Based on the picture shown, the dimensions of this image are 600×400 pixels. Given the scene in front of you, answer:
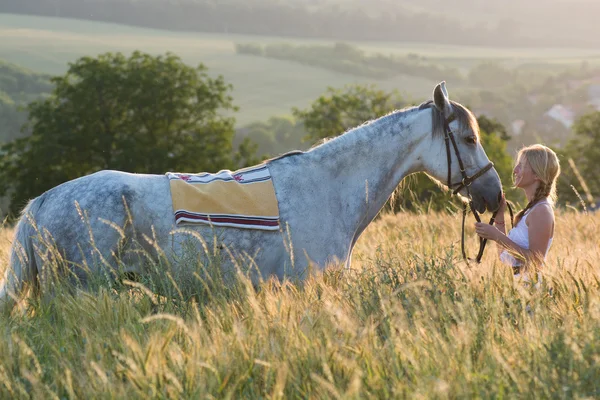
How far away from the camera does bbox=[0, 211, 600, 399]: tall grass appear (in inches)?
134

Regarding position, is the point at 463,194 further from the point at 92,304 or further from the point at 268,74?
the point at 268,74

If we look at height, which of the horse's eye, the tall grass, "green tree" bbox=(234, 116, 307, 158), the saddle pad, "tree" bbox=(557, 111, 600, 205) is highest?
the horse's eye

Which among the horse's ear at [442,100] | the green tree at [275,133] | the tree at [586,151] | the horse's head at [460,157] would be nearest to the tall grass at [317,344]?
the horse's head at [460,157]

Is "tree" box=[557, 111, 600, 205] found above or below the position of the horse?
below

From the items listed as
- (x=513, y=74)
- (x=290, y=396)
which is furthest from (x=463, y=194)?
(x=513, y=74)

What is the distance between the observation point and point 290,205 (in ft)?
19.3

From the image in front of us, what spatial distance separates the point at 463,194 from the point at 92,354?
3654mm

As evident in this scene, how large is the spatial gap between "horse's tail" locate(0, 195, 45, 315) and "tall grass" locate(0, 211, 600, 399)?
0.25m

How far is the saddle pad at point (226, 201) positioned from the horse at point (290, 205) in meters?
0.08

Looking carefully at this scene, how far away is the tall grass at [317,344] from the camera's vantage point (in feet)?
11.2

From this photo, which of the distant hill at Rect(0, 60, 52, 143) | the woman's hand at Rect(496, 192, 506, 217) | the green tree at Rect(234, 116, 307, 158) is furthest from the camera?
the green tree at Rect(234, 116, 307, 158)

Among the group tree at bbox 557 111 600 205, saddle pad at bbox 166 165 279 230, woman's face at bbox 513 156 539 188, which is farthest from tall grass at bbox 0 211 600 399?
tree at bbox 557 111 600 205

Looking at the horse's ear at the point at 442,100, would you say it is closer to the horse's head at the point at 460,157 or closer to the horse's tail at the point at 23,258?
the horse's head at the point at 460,157

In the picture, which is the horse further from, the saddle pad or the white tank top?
the white tank top
